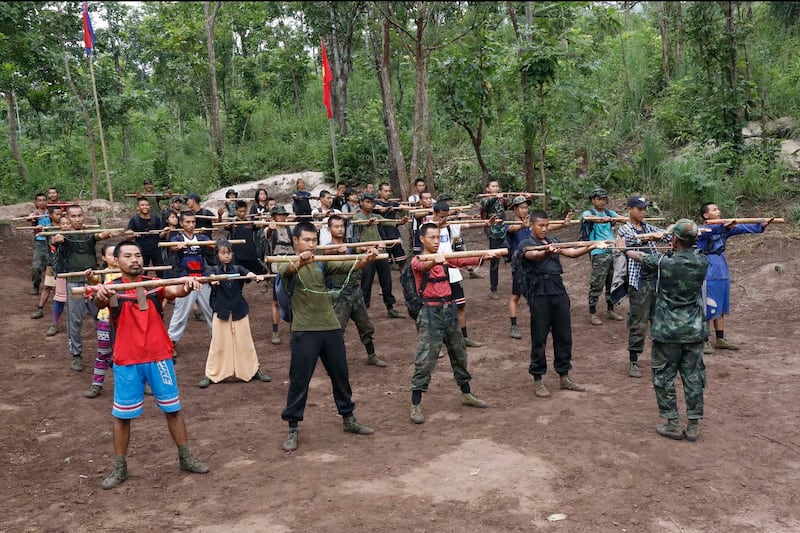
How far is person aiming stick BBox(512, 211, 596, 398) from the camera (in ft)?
21.8

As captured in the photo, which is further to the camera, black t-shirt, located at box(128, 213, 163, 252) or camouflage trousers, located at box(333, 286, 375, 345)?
black t-shirt, located at box(128, 213, 163, 252)

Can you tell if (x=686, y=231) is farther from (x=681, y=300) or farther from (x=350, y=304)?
(x=350, y=304)

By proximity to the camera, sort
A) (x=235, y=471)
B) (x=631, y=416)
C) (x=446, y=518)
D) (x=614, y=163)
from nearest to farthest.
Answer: (x=446, y=518)
(x=235, y=471)
(x=631, y=416)
(x=614, y=163)

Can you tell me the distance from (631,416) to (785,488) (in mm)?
1526

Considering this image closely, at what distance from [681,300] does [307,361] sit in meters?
3.31

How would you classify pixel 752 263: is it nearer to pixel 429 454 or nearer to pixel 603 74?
pixel 429 454

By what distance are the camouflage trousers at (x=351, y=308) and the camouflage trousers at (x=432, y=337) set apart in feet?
Answer: 5.36

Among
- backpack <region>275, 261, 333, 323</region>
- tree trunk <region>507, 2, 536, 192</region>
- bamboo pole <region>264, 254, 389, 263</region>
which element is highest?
tree trunk <region>507, 2, 536, 192</region>

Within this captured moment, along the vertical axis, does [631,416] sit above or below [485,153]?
below

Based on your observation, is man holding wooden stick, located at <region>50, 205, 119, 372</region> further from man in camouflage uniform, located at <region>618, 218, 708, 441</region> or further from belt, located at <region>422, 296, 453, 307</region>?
man in camouflage uniform, located at <region>618, 218, 708, 441</region>

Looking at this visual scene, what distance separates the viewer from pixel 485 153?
60.3ft

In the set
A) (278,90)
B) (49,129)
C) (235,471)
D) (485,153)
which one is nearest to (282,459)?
(235,471)

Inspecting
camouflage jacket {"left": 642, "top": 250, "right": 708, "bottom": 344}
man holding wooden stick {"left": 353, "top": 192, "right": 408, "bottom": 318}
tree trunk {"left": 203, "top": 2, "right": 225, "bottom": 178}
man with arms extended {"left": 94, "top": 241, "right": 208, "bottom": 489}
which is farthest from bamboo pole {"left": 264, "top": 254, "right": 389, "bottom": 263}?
tree trunk {"left": 203, "top": 2, "right": 225, "bottom": 178}

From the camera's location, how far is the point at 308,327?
227 inches
